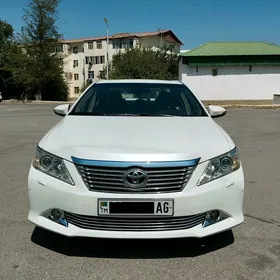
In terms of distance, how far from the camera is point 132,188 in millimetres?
2871

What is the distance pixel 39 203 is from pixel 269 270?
1.93 metres

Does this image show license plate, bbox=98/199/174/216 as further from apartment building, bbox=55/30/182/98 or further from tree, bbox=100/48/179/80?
apartment building, bbox=55/30/182/98

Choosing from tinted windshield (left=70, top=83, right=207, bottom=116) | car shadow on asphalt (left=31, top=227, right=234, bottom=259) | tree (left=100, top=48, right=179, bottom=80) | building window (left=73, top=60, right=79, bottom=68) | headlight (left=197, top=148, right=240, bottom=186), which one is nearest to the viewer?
headlight (left=197, top=148, right=240, bottom=186)

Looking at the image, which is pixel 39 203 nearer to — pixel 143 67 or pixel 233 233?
pixel 233 233

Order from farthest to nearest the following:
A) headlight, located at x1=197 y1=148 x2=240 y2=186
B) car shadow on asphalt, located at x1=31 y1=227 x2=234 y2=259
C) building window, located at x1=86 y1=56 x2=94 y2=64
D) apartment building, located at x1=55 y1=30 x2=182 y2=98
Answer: building window, located at x1=86 y1=56 x2=94 y2=64 → apartment building, located at x1=55 y1=30 x2=182 y2=98 → car shadow on asphalt, located at x1=31 y1=227 x2=234 y2=259 → headlight, located at x1=197 y1=148 x2=240 y2=186

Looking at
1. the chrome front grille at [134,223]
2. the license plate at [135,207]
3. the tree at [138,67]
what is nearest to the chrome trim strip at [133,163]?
the license plate at [135,207]

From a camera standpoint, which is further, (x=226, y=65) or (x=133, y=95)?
(x=226, y=65)

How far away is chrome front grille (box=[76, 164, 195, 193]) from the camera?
2875 mm

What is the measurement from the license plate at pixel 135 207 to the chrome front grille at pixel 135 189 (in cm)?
8

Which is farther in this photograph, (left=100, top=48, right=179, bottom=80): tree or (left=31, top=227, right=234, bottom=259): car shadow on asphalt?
(left=100, top=48, right=179, bottom=80): tree

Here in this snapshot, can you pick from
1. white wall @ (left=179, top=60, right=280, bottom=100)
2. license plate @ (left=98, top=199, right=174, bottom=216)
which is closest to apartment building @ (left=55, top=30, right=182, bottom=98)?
white wall @ (left=179, top=60, right=280, bottom=100)

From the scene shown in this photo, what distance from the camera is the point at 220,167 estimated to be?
309 centimetres

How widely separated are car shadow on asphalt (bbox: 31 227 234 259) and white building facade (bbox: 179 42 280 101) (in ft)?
116

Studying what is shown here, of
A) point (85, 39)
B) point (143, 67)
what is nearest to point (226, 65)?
point (143, 67)
